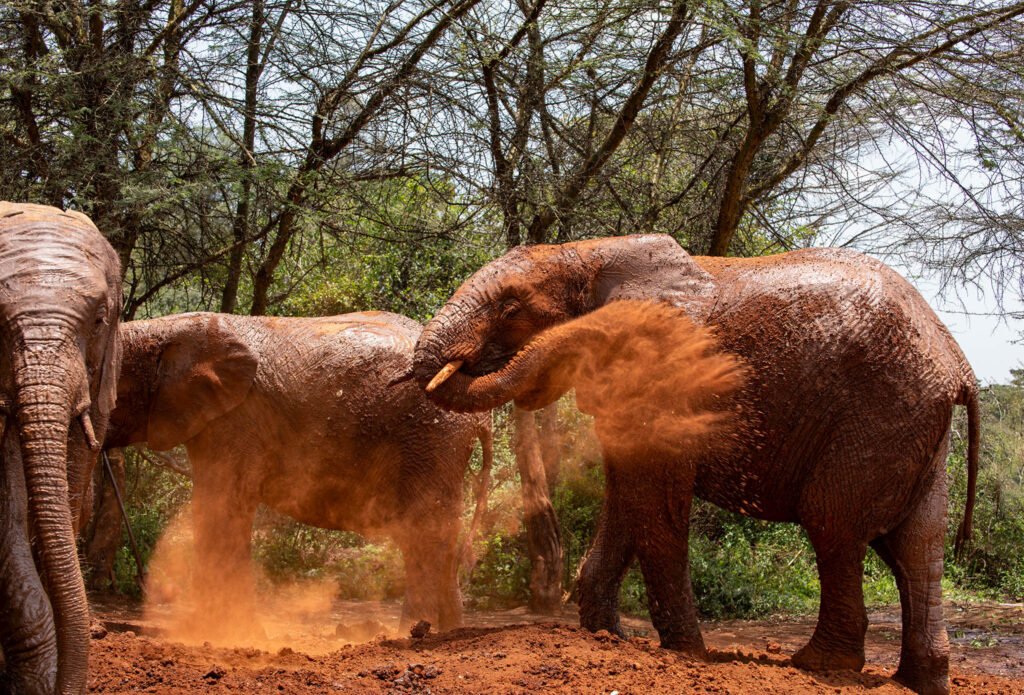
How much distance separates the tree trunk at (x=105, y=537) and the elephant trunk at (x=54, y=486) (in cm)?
744

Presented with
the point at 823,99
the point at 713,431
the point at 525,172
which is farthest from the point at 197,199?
the point at 713,431

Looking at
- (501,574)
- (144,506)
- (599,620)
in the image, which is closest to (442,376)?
(599,620)

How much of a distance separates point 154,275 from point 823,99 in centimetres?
704

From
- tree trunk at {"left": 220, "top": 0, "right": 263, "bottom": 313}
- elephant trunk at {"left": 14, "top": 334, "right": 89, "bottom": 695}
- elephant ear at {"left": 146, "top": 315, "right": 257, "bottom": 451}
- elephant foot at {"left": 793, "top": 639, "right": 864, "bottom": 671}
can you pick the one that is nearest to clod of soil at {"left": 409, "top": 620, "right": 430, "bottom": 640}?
elephant foot at {"left": 793, "top": 639, "right": 864, "bottom": 671}

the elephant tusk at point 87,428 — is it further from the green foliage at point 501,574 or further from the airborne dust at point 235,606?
the green foliage at point 501,574

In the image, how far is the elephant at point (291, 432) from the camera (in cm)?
884

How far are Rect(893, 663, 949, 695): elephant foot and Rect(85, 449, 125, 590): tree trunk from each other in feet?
26.3

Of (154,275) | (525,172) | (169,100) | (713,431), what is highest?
(169,100)

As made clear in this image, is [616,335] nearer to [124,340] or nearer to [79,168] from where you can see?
[124,340]

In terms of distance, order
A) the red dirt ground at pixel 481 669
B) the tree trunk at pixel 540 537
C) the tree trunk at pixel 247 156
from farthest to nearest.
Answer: the tree trunk at pixel 247 156, the tree trunk at pixel 540 537, the red dirt ground at pixel 481 669

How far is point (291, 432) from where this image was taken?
905cm

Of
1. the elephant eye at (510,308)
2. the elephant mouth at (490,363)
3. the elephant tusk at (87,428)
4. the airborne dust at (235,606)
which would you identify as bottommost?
the airborne dust at (235,606)

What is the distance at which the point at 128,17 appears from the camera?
36.3 ft

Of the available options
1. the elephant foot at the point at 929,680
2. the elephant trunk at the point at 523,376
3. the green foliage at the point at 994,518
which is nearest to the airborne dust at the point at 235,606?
the elephant trunk at the point at 523,376
